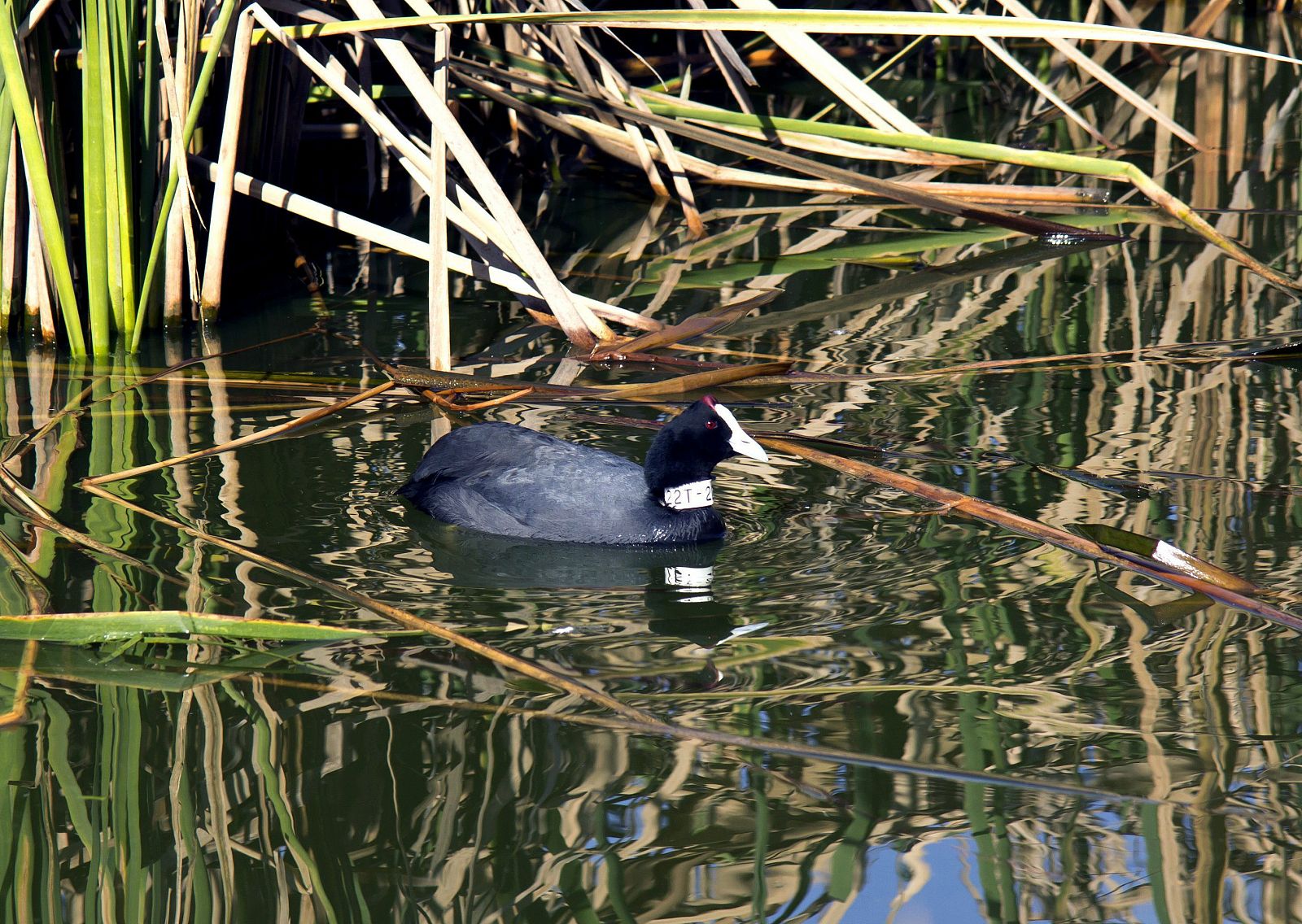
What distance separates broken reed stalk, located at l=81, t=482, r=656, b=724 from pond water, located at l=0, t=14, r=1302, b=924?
36 mm

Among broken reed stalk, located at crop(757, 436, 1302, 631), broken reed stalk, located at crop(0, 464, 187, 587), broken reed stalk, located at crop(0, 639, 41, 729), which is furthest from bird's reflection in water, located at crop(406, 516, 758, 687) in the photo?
broken reed stalk, located at crop(0, 639, 41, 729)

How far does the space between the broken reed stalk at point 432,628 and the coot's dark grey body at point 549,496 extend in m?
0.55

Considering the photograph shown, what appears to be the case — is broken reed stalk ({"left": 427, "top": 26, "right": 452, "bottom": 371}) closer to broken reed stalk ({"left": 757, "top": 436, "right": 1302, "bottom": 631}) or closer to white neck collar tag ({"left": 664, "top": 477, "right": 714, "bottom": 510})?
broken reed stalk ({"left": 757, "top": 436, "right": 1302, "bottom": 631})

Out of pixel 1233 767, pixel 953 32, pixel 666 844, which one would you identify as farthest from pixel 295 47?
pixel 1233 767

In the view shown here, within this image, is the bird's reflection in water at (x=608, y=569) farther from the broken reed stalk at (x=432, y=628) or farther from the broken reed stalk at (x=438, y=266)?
the broken reed stalk at (x=438, y=266)

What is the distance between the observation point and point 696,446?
12.6ft

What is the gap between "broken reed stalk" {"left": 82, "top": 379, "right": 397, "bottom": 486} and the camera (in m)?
4.05

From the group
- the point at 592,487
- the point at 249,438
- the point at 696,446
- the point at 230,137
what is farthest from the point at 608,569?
the point at 230,137

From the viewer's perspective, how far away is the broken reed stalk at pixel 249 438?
405 centimetres

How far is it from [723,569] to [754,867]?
4.31 ft

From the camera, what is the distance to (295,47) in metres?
5.08

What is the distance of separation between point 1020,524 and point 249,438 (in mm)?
2087

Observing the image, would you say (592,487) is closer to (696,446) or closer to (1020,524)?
(696,446)

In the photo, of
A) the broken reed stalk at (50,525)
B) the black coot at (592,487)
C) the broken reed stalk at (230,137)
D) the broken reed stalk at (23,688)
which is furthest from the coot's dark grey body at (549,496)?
the broken reed stalk at (230,137)
